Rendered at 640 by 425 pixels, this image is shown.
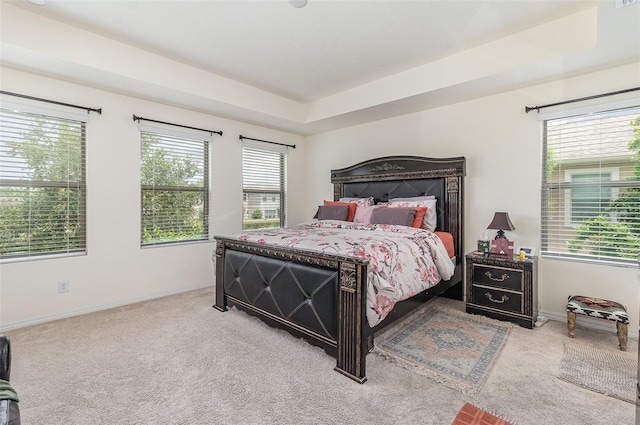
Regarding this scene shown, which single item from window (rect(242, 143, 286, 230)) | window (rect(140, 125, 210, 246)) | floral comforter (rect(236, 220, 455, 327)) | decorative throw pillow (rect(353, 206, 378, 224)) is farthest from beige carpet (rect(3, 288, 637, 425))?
window (rect(242, 143, 286, 230))

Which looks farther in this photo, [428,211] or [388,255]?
[428,211]

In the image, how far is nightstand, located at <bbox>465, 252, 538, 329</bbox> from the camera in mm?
2740

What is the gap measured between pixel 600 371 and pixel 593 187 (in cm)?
170

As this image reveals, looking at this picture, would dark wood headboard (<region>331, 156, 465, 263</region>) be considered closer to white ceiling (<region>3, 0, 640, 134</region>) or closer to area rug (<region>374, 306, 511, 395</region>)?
area rug (<region>374, 306, 511, 395</region>)

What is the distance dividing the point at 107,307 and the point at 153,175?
5.19 ft

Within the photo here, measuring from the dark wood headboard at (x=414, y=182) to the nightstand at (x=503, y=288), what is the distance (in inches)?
20.1

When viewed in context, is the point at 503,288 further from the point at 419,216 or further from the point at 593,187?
the point at 593,187

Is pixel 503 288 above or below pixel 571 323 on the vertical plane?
above

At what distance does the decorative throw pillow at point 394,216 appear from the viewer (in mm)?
3326

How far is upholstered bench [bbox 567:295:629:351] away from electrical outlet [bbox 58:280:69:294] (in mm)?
4767

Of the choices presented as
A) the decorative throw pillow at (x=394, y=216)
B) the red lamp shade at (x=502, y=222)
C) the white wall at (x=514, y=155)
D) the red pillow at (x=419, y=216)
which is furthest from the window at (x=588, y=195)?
the decorative throw pillow at (x=394, y=216)

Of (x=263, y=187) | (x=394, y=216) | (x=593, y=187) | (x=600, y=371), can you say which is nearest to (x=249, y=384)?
(x=394, y=216)

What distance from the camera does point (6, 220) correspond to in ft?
9.12

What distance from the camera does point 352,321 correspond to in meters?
1.94
